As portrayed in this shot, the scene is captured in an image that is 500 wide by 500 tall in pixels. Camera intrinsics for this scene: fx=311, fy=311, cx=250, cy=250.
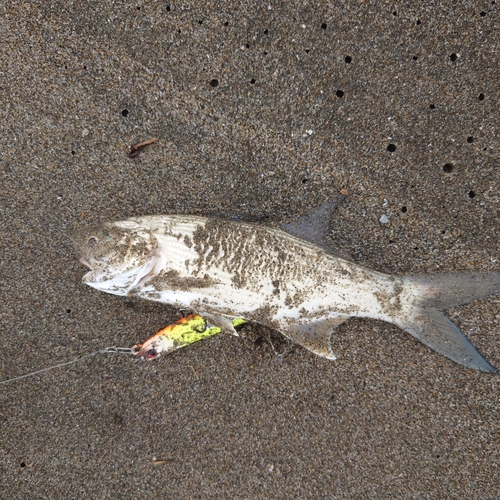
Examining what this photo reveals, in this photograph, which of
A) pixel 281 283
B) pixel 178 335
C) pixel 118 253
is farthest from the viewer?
pixel 178 335

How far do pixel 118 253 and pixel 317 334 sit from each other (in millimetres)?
1515

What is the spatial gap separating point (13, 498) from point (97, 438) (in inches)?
33.6

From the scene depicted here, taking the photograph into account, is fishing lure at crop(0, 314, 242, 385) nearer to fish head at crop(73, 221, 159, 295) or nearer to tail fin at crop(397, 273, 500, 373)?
fish head at crop(73, 221, 159, 295)

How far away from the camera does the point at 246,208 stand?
244 centimetres

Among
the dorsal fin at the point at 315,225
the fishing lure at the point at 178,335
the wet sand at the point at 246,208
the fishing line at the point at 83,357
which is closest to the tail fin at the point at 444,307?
the wet sand at the point at 246,208

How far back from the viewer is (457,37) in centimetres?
216

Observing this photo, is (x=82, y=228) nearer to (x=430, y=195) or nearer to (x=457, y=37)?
(x=430, y=195)

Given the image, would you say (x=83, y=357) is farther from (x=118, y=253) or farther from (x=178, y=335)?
(x=118, y=253)

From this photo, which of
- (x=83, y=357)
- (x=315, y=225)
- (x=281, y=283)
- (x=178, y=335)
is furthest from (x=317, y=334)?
(x=83, y=357)

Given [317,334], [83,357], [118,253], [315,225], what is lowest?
[83,357]

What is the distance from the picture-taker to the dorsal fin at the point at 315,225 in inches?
90.8

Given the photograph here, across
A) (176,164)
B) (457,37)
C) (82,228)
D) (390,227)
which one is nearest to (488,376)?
(390,227)

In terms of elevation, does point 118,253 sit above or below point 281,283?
above

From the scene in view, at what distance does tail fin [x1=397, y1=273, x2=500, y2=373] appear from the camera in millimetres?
2201
